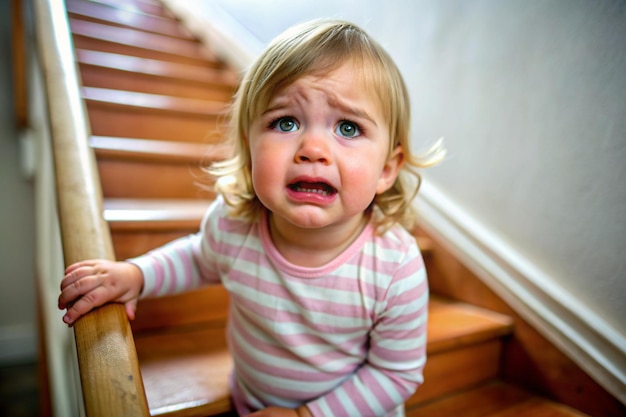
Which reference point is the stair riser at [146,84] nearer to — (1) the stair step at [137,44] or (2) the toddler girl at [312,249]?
(1) the stair step at [137,44]

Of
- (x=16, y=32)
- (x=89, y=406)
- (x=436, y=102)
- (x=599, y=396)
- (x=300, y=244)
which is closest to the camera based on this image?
(x=89, y=406)

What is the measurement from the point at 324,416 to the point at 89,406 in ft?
1.17

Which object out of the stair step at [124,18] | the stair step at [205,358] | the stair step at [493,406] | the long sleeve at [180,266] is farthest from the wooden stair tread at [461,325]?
the stair step at [124,18]

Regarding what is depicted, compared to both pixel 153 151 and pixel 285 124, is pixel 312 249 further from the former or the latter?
pixel 153 151

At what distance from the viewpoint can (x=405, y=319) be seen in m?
0.68

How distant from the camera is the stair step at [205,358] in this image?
79 centimetres

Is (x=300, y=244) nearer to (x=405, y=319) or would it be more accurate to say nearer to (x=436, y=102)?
(x=405, y=319)

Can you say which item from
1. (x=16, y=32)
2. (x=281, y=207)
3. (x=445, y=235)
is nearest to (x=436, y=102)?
(x=445, y=235)

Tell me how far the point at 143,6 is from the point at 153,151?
1915 millimetres

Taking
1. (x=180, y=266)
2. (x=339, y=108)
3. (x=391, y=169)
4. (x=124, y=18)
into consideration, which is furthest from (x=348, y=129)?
(x=124, y=18)

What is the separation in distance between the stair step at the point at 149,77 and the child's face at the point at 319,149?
147 cm

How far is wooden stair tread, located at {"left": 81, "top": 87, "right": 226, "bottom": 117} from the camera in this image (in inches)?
59.9

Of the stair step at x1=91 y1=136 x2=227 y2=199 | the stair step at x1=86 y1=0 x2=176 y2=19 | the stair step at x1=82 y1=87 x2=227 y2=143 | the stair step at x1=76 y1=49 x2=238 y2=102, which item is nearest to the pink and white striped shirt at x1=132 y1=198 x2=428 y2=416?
the stair step at x1=91 y1=136 x2=227 y2=199

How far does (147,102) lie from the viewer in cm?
162
